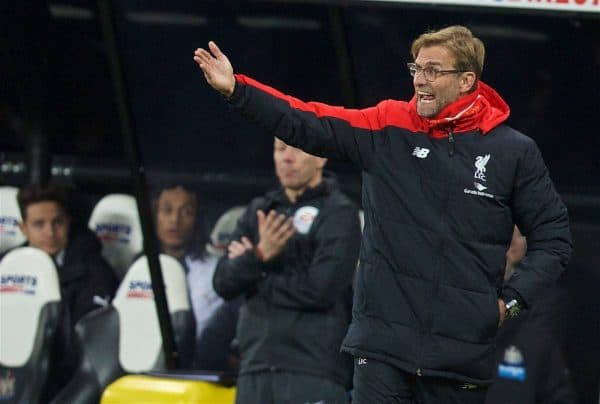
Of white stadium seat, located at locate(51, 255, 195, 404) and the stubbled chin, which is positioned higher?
the stubbled chin

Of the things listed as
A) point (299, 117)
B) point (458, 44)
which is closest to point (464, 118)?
point (458, 44)

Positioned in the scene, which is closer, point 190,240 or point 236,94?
point 236,94

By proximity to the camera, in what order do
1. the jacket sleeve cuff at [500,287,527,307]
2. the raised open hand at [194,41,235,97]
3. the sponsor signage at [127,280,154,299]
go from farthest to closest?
the sponsor signage at [127,280,154,299] < the jacket sleeve cuff at [500,287,527,307] < the raised open hand at [194,41,235,97]

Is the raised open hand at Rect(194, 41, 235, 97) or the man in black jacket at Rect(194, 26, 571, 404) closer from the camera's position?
the raised open hand at Rect(194, 41, 235, 97)

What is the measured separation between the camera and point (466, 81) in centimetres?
438

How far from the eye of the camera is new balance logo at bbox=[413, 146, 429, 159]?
4.33m

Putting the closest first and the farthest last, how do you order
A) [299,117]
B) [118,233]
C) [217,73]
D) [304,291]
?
[217,73] → [299,117] → [304,291] → [118,233]

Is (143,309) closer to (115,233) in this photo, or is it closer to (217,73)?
(115,233)

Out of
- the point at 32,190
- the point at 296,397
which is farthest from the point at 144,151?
A: the point at 296,397

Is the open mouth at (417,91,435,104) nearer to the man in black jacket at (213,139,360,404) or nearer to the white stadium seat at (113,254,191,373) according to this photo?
the man in black jacket at (213,139,360,404)

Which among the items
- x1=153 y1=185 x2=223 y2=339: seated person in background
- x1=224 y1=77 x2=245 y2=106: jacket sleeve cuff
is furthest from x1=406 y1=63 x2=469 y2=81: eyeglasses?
x1=153 y1=185 x2=223 y2=339: seated person in background

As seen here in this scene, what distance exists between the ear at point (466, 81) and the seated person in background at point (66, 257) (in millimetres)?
3196

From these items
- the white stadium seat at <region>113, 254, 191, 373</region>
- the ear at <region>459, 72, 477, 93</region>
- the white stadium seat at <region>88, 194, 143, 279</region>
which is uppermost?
the ear at <region>459, 72, 477, 93</region>

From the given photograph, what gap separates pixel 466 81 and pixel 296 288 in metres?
1.62
